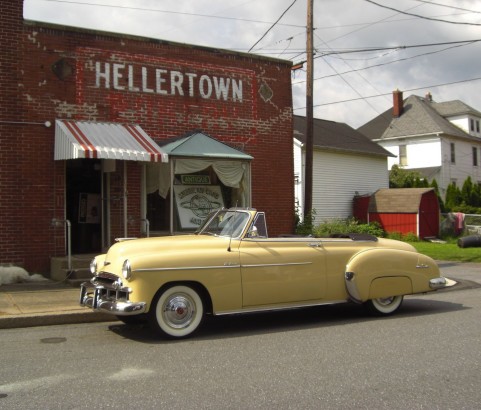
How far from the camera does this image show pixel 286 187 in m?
14.5

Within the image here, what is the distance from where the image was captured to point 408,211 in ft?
87.9

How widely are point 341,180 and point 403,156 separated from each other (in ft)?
51.4

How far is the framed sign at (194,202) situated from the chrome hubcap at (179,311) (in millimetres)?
6050

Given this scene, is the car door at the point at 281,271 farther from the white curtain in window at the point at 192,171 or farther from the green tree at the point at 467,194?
the green tree at the point at 467,194

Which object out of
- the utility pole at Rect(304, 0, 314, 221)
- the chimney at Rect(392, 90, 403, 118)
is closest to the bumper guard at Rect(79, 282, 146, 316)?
the utility pole at Rect(304, 0, 314, 221)

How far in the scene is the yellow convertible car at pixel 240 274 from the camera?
6551mm

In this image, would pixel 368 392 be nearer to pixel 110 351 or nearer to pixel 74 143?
pixel 110 351

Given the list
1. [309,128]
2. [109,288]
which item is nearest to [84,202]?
[109,288]

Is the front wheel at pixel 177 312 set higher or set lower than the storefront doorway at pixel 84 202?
lower

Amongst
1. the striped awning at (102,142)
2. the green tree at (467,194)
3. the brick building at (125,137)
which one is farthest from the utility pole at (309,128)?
the green tree at (467,194)

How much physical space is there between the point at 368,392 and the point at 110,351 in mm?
2888

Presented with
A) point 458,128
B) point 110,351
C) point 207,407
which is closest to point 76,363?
point 110,351

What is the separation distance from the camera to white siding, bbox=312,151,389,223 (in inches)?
1130

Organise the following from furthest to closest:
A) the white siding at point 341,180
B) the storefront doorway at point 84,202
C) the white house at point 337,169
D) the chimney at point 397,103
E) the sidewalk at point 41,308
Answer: the chimney at point 397,103 → the white siding at point 341,180 → the white house at point 337,169 → the storefront doorway at point 84,202 → the sidewalk at point 41,308
